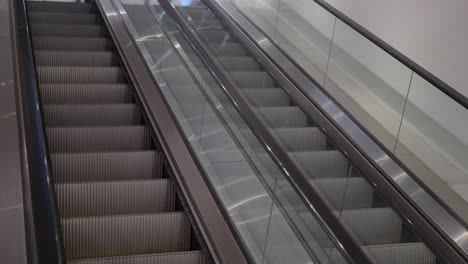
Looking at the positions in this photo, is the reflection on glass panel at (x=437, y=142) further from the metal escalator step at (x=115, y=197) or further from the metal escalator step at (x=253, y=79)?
the metal escalator step at (x=115, y=197)

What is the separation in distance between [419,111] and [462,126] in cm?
47

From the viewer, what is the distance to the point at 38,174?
192cm

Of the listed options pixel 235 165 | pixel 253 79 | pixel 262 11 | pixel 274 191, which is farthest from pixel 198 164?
pixel 262 11

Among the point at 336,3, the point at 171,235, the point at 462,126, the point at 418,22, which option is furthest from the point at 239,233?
the point at 336,3

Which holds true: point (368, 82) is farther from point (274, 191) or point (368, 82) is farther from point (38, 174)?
point (38, 174)

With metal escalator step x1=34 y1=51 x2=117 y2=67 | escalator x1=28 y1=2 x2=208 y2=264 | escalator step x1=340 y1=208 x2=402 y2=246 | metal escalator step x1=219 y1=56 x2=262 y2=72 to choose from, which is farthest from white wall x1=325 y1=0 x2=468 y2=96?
metal escalator step x1=34 y1=51 x2=117 y2=67

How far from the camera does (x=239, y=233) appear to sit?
3.13 meters

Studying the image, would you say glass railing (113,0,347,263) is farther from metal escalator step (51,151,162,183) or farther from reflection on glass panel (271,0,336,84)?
reflection on glass panel (271,0,336,84)

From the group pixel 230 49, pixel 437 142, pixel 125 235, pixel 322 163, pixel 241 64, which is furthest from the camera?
pixel 230 49

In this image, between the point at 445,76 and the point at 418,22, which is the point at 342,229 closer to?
the point at 445,76

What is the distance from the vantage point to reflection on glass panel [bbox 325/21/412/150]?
470 cm

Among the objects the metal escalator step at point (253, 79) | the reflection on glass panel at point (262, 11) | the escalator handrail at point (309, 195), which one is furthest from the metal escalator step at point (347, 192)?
the reflection on glass panel at point (262, 11)

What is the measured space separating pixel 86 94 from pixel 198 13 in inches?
50.1

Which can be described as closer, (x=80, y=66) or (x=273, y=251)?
(x=273, y=251)
